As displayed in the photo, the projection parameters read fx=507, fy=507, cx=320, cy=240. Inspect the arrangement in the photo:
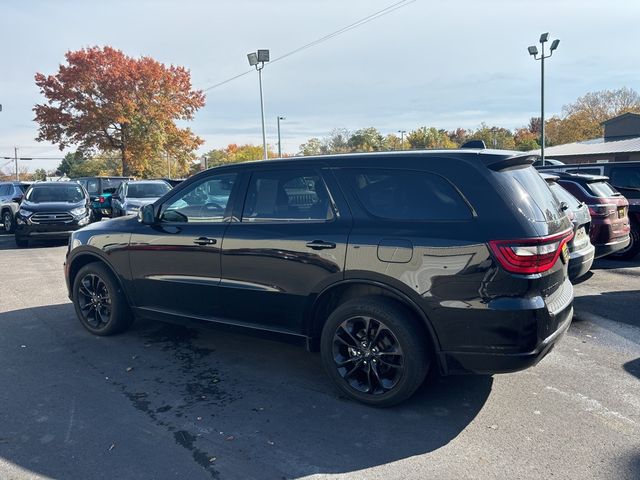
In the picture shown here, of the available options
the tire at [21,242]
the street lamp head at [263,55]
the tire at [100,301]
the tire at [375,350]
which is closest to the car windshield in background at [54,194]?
the tire at [21,242]

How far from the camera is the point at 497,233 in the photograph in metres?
3.26

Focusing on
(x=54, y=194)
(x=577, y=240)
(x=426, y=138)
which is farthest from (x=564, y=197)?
(x=426, y=138)

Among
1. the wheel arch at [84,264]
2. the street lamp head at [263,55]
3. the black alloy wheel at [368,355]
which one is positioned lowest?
the black alloy wheel at [368,355]

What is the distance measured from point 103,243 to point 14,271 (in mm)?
5526

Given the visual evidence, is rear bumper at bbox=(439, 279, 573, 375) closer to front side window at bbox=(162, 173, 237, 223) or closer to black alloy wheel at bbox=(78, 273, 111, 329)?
front side window at bbox=(162, 173, 237, 223)

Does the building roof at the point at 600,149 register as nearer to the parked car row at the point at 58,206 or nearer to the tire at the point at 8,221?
the parked car row at the point at 58,206

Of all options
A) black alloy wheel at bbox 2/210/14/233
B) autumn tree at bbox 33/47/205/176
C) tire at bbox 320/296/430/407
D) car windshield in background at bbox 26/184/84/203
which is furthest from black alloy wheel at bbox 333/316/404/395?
autumn tree at bbox 33/47/205/176

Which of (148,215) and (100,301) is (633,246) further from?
(100,301)

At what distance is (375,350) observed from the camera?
3.75 meters

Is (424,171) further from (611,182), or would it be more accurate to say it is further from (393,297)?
(611,182)

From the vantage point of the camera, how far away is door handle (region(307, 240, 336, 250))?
150 inches

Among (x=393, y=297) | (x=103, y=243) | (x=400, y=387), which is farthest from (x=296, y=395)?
(x=103, y=243)

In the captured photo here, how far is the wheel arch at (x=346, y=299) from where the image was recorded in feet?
11.6

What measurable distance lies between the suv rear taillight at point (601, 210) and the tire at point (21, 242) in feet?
42.5
